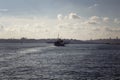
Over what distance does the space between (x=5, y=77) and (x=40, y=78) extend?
6234mm

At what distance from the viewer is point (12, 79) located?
49.5 metres

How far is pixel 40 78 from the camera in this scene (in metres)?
51.5

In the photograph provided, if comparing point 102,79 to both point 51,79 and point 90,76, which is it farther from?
point 51,79

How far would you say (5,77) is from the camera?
170ft

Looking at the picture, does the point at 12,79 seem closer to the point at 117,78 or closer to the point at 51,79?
the point at 51,79

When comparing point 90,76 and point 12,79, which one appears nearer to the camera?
point 12,79

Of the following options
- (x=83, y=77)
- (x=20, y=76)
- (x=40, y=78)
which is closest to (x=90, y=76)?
(x=83, y=77)

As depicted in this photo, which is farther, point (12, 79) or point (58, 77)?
point (58, 77)

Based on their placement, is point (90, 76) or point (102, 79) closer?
point (102, 79)

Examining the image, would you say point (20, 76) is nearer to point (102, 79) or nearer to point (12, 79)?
point (12, 79)

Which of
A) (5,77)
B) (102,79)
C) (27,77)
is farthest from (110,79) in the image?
(5,77)

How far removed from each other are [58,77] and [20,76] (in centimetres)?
696

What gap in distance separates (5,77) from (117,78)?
20.0 metres

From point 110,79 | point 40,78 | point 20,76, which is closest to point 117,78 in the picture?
point 110,79
